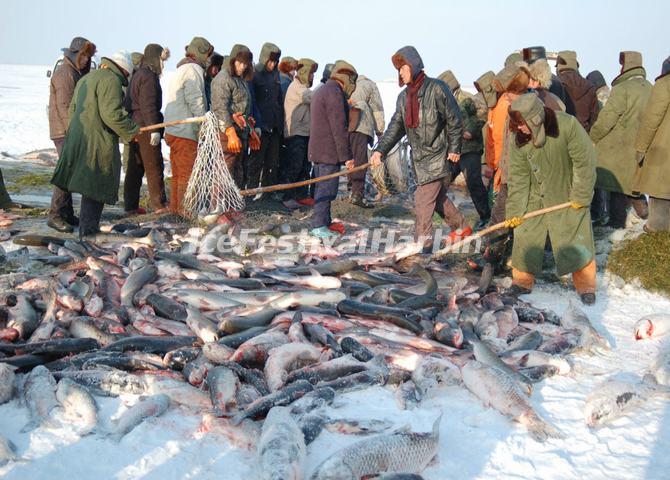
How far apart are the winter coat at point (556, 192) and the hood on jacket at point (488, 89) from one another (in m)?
2.39

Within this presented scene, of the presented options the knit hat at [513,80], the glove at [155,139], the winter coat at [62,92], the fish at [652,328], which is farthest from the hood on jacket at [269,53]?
the fish at [652,328]

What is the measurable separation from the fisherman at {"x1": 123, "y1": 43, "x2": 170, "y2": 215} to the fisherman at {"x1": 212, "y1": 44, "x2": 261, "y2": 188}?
924 millimetres

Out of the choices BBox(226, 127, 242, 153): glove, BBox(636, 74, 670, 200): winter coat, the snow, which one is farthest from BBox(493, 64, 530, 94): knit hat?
BBox(226, 127, 242, 153): glove

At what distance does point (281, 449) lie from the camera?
334cm

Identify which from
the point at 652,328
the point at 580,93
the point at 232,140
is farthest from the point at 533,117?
the point at 232,140

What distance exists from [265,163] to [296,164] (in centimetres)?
55

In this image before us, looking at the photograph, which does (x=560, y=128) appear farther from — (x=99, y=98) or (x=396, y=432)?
(x=99, y=98)

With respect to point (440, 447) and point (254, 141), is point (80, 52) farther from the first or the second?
point (440, 447)

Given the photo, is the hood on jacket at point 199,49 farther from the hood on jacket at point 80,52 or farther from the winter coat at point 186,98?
the hood on jacket at point 80,52

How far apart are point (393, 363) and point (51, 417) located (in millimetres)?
2402

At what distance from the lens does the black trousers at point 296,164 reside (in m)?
11.1

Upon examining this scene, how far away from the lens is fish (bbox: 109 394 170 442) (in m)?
3.83

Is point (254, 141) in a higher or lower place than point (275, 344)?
higher

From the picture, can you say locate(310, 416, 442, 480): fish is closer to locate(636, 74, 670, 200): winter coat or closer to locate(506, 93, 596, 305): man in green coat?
locate(506, 93, 596, 305): man in green coat
